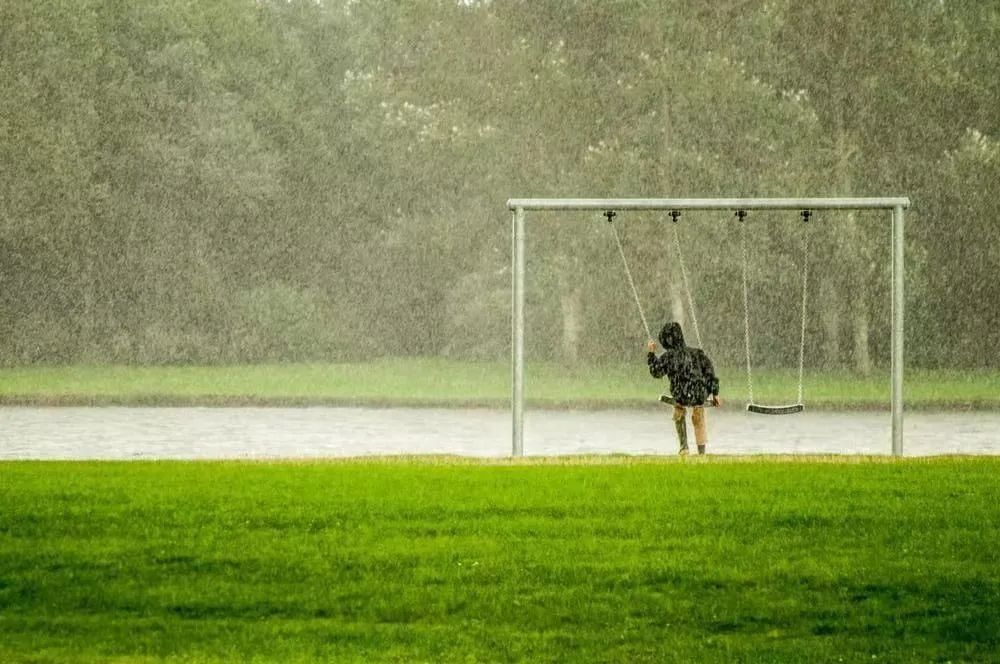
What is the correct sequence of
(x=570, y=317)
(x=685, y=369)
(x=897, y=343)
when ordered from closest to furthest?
(x=685, y=369)
(x=897, y=343)
(x=570, y=317)

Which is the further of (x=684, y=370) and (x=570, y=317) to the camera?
(x=570, y=317)

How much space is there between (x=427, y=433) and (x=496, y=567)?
12.9m

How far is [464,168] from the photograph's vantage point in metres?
47.9

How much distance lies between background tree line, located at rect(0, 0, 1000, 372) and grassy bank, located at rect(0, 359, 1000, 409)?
8.95 ft

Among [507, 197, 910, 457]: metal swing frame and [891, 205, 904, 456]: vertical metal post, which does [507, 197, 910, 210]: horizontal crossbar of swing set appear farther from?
[891, 205, 904, 456]: vertical metal post

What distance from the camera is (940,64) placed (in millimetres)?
37594

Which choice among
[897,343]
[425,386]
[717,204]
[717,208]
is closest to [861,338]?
[425,386]

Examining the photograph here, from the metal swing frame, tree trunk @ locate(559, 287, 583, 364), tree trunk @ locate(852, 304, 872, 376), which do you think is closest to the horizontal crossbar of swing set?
the metal swing frame

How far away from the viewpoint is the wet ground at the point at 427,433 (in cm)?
1920

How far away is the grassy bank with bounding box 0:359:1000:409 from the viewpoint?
28531 mm

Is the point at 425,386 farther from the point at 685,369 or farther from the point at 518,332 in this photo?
the point at 685,369

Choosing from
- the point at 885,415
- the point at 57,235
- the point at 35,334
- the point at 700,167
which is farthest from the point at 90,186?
the point at 885,415

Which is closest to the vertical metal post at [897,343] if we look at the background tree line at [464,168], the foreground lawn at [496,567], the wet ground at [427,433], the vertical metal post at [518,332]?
the wet ground at [427,433]

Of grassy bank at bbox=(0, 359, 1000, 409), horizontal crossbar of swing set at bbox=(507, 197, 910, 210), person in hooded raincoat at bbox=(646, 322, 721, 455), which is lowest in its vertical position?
grassy bank at bbox=(0, 359, 1000, 409)
